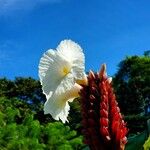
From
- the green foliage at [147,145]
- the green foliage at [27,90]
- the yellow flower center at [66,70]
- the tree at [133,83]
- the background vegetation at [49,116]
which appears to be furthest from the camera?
the green foliage at [27,90]

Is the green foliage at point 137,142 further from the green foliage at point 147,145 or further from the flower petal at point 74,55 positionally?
the flower petal at point 74,55

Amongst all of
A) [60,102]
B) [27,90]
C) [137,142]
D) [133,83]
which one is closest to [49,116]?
Answer: [133,83]

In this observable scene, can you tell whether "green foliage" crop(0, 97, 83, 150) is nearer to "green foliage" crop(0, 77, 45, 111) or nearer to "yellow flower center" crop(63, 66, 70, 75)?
"yellow flower center" crop(63, 66, 70, 75)

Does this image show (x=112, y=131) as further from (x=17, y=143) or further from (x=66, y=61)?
(x=17, y=143)

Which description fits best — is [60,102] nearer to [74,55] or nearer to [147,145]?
[74,55]

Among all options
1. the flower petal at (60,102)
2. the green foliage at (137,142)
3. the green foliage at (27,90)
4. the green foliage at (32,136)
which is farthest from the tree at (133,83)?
the flower petal at (60,102)

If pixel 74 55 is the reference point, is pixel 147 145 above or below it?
below

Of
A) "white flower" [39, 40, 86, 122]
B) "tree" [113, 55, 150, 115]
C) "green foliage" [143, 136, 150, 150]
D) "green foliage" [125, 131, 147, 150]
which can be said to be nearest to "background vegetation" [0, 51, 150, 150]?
"tree" [113, 55, 150, 115]
